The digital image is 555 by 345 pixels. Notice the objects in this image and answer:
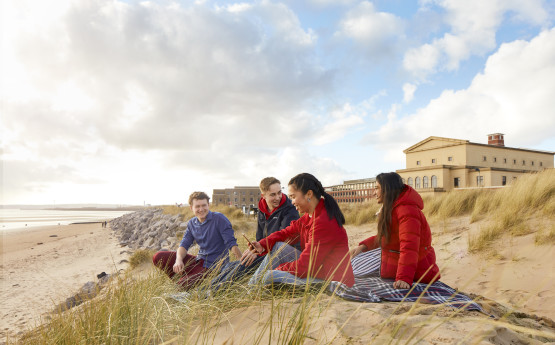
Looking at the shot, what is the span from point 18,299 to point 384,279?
7683mm

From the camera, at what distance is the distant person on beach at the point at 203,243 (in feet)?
14.2

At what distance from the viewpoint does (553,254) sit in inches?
192

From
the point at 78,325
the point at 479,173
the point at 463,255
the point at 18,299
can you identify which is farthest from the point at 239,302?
the point at 479,173

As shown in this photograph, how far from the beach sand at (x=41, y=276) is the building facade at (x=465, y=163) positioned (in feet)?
70.1

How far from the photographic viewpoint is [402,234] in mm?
2998

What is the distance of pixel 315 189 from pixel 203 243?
2.00 meters

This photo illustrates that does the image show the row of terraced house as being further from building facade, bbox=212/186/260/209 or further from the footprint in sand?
the footprint in sand

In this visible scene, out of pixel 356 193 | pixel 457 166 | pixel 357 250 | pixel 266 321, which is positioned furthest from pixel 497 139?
pixel 266 321

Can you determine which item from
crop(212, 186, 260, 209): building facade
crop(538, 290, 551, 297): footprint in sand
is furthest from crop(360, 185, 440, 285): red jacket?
crop(212, 186, 260, 209): building facade

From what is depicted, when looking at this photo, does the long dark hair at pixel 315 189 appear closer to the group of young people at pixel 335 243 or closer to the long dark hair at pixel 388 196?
the group of young people at pixel 335 243

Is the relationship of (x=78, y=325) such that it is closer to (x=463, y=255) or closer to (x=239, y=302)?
(x=239, y=302)

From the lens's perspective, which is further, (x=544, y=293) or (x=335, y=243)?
(x=544, y=293)

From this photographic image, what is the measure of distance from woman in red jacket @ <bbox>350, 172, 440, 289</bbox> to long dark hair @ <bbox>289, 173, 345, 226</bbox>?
43 centimetres

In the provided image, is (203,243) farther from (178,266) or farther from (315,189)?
(315,189)
